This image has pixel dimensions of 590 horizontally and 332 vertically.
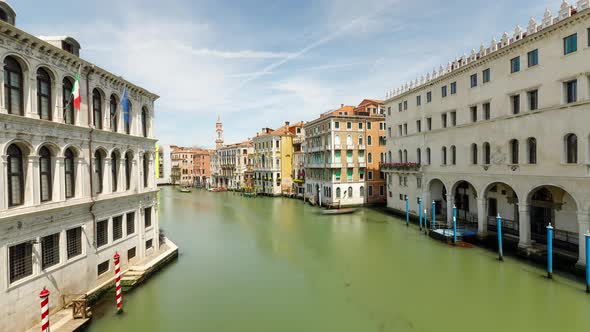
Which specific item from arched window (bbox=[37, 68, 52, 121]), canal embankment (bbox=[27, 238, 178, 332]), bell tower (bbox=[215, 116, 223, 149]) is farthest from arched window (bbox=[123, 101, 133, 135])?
bell tower (bbox=[215, 116, 223, 149])

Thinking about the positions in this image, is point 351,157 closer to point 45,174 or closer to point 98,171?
point 98,171

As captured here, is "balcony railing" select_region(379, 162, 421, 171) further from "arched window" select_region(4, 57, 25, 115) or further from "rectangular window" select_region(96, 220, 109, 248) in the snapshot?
"arched window" select_region(4, 57, 25, 115)

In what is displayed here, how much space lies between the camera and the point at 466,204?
2591 cm

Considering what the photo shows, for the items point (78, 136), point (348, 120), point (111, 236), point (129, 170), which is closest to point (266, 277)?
point (111, 236)

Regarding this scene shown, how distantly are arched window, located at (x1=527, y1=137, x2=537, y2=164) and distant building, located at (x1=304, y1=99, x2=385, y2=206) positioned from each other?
74.2 feet

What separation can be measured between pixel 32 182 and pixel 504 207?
26.5 m

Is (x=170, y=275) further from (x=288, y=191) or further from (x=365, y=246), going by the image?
→ (x=288, y=191)

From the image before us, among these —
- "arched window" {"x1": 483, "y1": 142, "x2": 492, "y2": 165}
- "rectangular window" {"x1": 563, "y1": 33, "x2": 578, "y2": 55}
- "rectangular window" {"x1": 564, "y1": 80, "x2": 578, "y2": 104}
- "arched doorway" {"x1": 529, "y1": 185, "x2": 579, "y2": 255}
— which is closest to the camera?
"rectangular window" {"x1": 563, "y1": 33, "x2": 578, "y2": 55}

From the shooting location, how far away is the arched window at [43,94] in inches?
406

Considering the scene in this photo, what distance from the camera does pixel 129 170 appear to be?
1551 centimetres

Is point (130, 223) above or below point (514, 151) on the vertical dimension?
below

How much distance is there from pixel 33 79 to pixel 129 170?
21.1 feet

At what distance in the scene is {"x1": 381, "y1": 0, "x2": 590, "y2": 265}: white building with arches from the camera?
1461cm

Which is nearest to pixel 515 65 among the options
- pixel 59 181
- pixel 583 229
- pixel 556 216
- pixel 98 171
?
pixel 556 216
